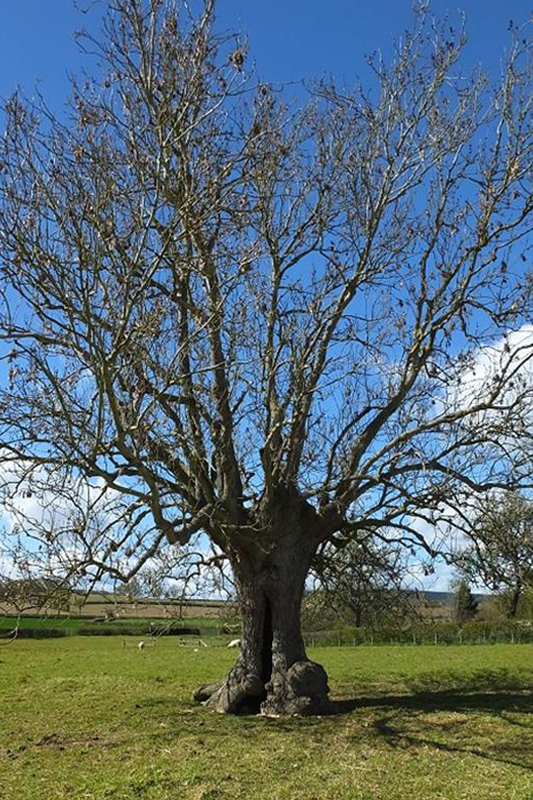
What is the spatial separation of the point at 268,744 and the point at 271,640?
2673 mm

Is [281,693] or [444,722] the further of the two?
[281,693]

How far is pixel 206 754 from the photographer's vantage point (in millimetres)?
8469

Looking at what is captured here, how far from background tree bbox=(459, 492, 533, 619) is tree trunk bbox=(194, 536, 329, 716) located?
2558 mm

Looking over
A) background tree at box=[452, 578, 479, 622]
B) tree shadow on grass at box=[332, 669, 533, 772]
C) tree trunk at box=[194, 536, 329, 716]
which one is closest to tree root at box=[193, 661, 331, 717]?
tree trunk at box=[194, 536, 329, 716]

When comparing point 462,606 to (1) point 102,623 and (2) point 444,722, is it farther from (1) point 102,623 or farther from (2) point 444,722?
(2) point 444,722

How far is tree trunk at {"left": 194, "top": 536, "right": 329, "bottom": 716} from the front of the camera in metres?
10.9

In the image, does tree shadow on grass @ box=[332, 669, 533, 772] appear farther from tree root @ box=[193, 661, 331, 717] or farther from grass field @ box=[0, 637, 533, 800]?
tree root @ box=[193, 661, 331, 717]

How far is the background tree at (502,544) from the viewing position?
38.0 ft

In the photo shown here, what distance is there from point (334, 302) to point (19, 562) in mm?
5577

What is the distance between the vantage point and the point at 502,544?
11.8 meters

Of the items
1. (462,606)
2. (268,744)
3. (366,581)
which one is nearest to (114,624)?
(462,606)

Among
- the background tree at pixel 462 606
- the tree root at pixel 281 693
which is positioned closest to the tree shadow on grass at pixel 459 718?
the tree root at pixel 281 693

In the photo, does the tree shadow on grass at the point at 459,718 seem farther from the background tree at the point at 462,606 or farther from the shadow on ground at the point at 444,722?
the background tree at the point at 462,606

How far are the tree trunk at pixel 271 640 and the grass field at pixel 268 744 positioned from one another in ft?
1.59
